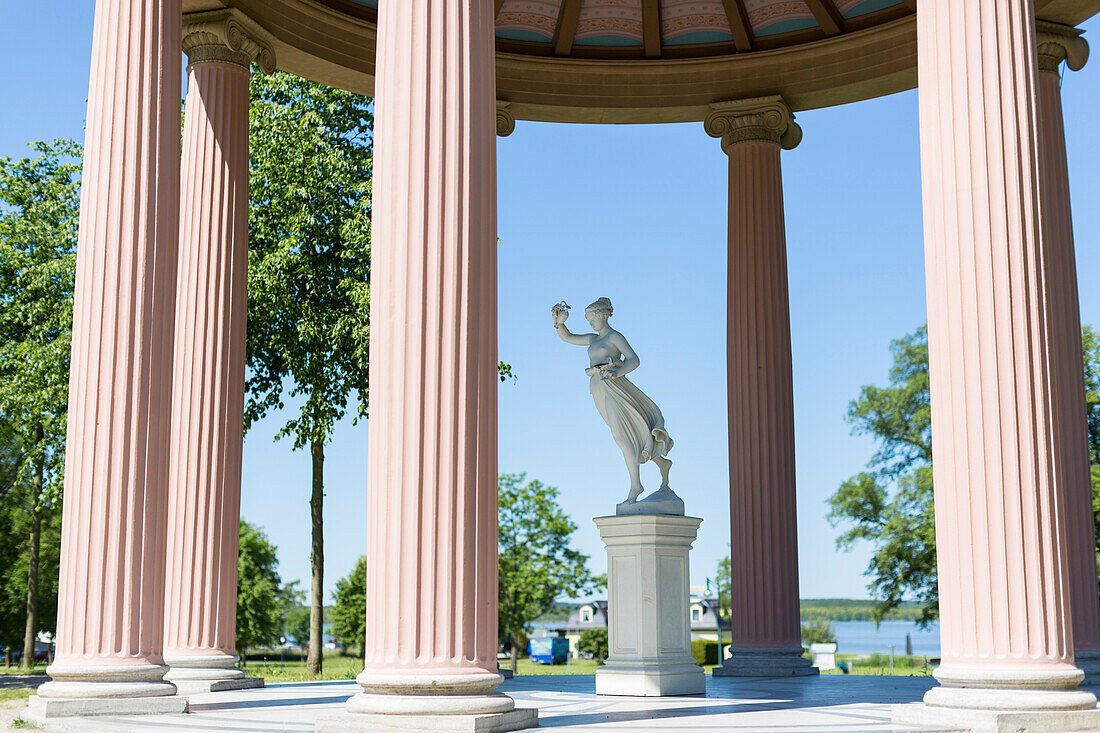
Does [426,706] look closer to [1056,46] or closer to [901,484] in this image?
[1056,46]

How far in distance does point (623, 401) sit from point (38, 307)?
6247 centimetres

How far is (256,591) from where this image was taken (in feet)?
536

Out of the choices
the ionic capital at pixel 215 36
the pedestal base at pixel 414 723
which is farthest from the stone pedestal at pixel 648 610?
the ionic capital at pixel 215 36

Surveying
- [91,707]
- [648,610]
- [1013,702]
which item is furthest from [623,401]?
[91,707]

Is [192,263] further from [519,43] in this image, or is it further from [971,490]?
[971,490]

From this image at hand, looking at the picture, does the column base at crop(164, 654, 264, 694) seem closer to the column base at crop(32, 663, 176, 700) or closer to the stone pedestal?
the column base at crop(32, 663, 176, 700)

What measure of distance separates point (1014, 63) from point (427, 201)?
1551 cm

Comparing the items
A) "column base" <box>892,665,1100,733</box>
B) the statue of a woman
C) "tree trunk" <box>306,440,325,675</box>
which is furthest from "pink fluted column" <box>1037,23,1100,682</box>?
"tree trunk" <box>306,440,325,675</box>

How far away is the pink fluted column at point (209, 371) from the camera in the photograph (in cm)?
4128

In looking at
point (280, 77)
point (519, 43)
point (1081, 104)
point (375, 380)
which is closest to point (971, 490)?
point (375, 380)

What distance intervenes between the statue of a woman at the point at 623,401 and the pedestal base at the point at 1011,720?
16.4m

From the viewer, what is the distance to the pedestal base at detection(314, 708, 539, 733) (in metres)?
24.5

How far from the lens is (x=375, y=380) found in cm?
2742

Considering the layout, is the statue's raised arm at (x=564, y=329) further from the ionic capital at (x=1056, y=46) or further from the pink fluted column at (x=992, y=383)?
the ionic capital at (x=1056, y=46)
